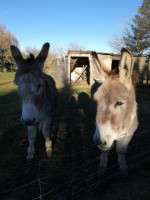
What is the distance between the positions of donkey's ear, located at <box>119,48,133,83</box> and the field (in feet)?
5.38

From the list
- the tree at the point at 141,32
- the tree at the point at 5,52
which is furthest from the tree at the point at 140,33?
the tree at the point at 5,52

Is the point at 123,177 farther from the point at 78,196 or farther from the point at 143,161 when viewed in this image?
the point at 78,196

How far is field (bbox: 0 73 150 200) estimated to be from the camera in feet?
8.65

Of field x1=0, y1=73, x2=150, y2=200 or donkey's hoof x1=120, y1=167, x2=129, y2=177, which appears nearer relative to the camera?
field x1=0, y1=73, x2=150, y2=200

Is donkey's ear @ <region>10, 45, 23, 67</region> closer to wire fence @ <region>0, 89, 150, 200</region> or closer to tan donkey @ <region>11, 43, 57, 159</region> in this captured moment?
tan donkey @ <region>11, 43, 57, 159</region>

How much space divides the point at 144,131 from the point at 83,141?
232cm

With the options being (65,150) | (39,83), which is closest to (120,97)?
(39,83)

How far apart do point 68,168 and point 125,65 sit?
255 cm

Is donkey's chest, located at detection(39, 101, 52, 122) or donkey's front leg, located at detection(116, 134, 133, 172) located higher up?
donkey's chest, located at detection(39, 101, 52, 122)

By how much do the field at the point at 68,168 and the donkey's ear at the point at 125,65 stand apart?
1.64m

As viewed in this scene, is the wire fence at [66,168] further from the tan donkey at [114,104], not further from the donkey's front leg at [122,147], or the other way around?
the tan donkey at [114,104]

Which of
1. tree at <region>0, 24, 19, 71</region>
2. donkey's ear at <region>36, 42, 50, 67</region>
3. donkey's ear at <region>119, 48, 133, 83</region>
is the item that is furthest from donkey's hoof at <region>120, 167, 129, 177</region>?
tree at <region>0, 24, 19, 71</region>

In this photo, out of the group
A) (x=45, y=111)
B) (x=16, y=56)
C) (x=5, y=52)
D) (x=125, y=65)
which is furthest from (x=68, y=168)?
(x=5, y=52)

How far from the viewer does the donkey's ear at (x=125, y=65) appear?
2197mm
